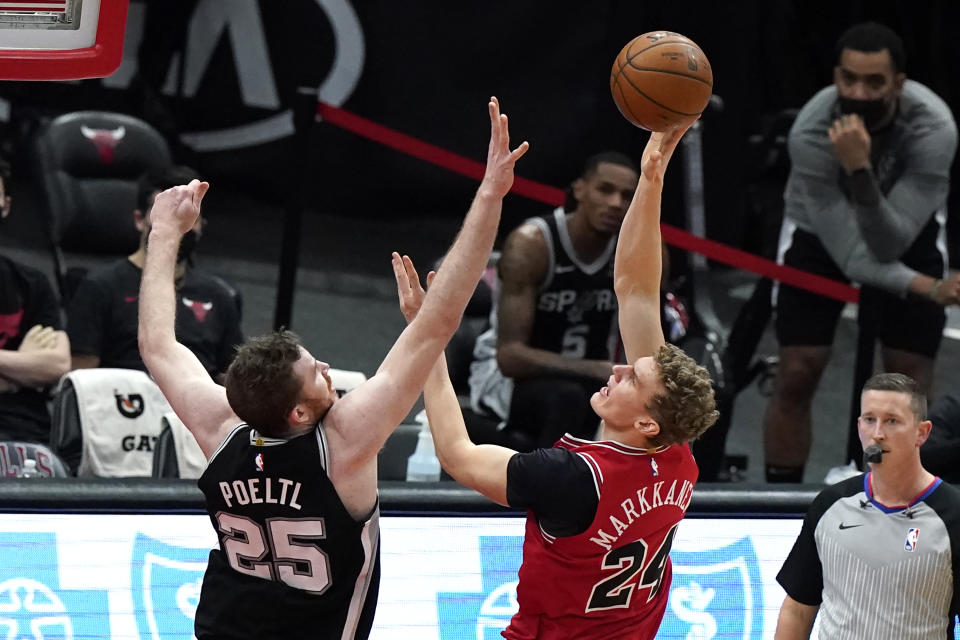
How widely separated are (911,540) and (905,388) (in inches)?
16.6

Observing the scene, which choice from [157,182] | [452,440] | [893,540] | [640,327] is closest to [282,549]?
[452,440]

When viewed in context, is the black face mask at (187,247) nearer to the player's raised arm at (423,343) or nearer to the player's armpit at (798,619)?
the player's raised arm at (423,343)

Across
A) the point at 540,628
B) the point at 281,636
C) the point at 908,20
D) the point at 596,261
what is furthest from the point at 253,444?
the point at 908,20

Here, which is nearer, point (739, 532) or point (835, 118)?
point (739, 532)

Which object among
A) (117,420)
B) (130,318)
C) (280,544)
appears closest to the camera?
(280,544)

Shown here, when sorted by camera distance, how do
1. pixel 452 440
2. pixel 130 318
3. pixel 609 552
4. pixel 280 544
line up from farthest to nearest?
1. pixel 130 318
2. pixel 452 440
3. pixel 609 552
4. pixel 280 544

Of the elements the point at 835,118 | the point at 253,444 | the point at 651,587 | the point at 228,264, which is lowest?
the point at 228,264

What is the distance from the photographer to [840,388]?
905 centimetres

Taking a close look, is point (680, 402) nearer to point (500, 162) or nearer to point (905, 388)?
point (500, 162)

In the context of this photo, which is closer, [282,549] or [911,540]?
[282,549]

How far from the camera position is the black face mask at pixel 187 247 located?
6.29 meters

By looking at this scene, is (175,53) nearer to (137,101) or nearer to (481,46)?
(137,101)

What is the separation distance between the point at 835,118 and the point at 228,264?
14.3 ft

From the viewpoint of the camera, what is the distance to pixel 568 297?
6418mm
